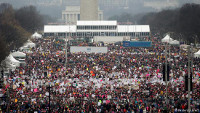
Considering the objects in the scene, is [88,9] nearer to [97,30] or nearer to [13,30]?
[97,30]

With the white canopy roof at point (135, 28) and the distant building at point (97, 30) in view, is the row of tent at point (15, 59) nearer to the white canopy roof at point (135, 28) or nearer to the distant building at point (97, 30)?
the distant building at point (97, 30)

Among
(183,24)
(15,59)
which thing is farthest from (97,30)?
(15,59)

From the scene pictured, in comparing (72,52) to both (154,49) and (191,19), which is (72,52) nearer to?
(154,49)

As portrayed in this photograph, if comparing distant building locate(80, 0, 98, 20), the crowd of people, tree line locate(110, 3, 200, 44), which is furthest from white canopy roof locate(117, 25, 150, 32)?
the crowd of people

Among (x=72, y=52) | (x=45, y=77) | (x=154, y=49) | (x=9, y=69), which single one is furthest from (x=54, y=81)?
(x=154, y=49)

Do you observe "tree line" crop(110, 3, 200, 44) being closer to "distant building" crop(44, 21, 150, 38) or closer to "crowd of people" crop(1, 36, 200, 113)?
"distant building" crop(44, 21, 150, 38)
